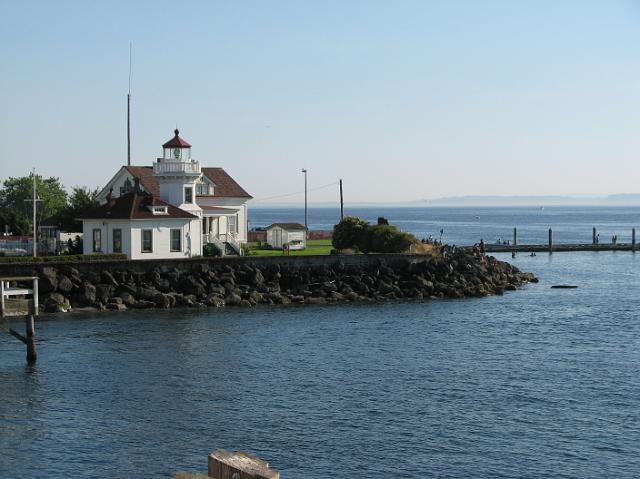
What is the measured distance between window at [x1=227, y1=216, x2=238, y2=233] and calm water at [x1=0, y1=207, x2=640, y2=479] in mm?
19648

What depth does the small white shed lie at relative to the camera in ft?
247

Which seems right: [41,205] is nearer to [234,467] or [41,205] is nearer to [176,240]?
[176,240]

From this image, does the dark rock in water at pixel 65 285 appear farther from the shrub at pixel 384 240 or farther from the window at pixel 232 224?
the shrub at pixel 384 240

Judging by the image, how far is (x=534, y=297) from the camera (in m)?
64.4

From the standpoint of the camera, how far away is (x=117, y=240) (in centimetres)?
6019

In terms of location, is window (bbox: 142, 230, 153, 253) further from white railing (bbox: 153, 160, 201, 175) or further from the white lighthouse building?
white railing (bbox: 153, 160, 201, 175)

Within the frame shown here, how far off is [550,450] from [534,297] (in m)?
38.2

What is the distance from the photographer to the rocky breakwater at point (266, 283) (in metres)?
54.0

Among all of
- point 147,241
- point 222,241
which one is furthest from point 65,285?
point 222,241

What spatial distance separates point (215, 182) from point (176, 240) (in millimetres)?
15498

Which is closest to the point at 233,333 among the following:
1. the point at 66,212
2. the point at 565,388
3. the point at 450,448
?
the point at 565,388

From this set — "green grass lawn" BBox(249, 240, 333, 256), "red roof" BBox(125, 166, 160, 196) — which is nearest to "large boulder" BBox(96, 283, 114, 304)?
"green grass lawn" BBox(249, 240, 333, 256)

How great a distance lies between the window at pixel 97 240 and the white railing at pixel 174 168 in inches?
286

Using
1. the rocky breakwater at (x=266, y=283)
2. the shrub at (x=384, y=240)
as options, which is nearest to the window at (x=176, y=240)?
the rocky breakwater at (x=266, y=283)
